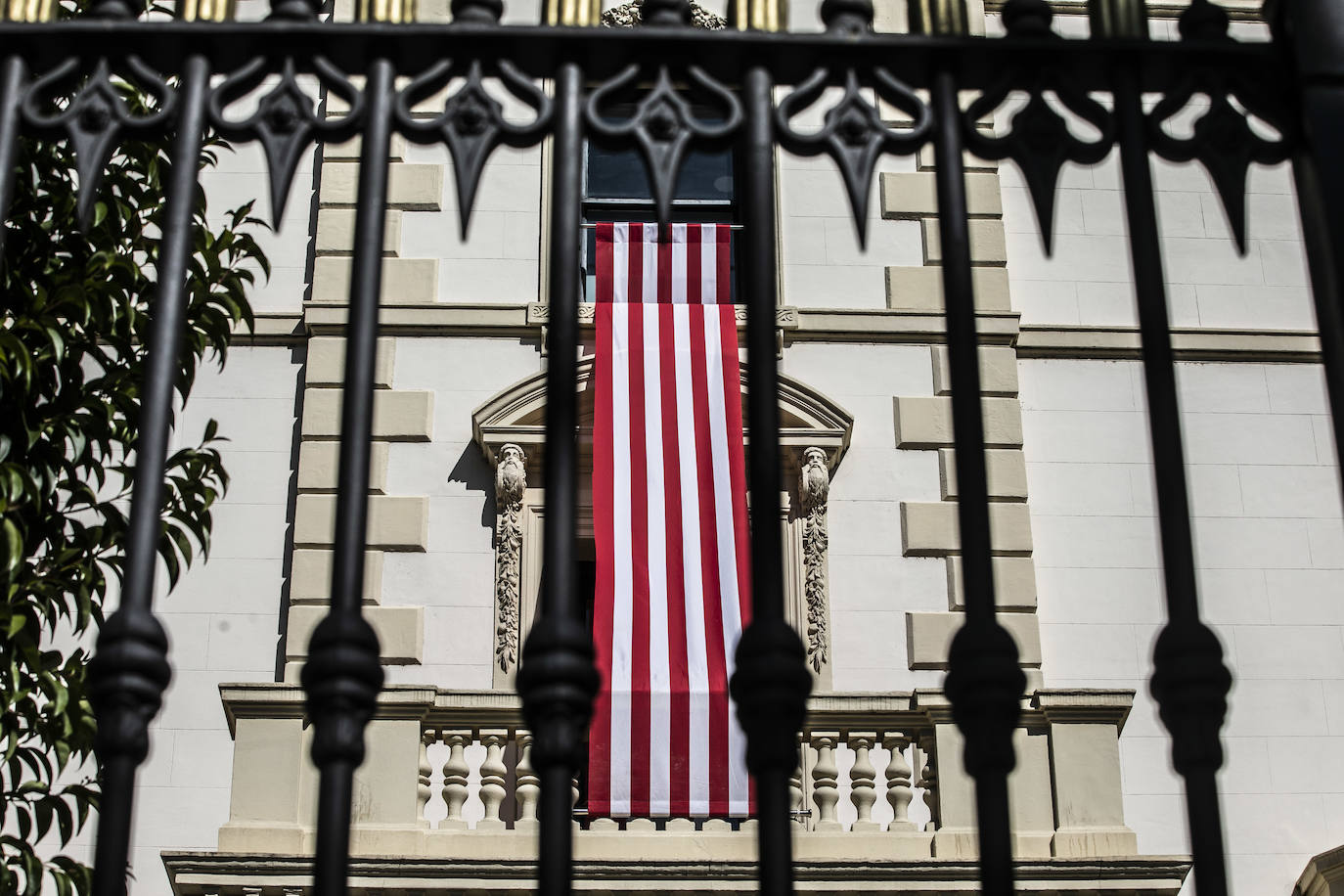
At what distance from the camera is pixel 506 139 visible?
8.17 feet

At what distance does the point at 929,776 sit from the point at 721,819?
1306mm

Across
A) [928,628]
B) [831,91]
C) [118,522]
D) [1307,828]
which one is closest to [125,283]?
[118,522]

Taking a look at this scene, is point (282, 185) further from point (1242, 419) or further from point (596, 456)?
point (1242, 419)

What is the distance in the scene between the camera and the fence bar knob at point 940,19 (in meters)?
2.59

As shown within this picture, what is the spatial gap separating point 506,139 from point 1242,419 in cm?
1118

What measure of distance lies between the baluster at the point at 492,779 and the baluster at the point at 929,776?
257 centimetres

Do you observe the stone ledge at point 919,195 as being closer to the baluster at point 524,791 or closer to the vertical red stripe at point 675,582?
the vertical red stripe at point 675,582

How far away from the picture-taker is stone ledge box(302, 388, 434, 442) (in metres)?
12.1

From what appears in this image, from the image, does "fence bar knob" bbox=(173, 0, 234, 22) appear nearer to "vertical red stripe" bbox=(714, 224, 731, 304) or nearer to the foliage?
the foliage

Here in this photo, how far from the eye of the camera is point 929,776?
31.9ft

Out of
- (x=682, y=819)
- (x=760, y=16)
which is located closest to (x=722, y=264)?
(x=682, y=819)

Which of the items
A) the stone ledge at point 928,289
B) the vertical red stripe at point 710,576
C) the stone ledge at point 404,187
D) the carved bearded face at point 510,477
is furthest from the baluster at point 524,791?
the stone ledge at point 404,187

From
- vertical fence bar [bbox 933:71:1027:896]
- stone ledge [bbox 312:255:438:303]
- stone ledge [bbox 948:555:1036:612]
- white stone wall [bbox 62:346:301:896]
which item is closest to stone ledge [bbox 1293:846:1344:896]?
stone ledge [bbox 948:555:1036:612]

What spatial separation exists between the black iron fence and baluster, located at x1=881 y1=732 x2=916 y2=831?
297 inches
